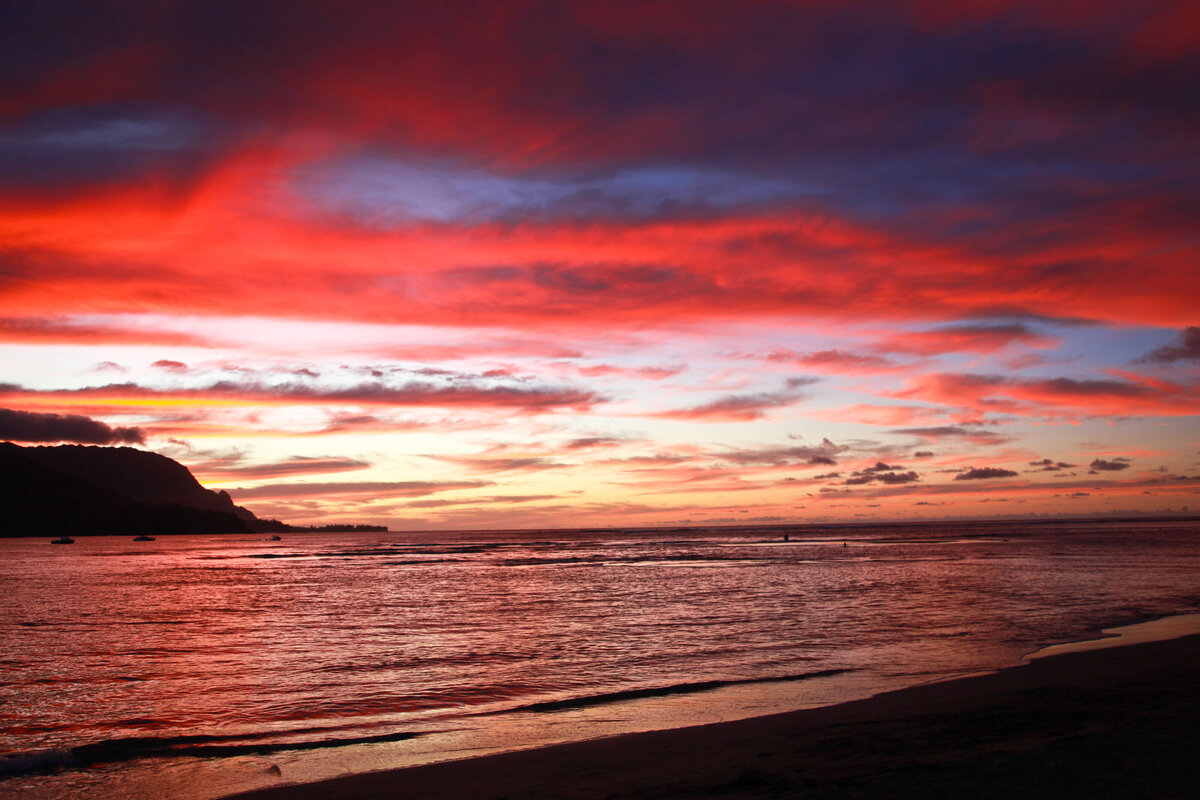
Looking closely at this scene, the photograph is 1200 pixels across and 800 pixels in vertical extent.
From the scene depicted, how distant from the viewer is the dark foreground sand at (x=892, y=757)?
8656 mm

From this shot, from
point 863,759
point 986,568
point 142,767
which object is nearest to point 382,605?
point 142,767

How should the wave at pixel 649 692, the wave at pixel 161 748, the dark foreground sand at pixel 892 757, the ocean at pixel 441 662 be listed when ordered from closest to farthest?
the dark foreground sand at pixel 892 757 → the wave at pixel 161 748 → the ocean at pixel 441 662 → the wave at pixel 649 692

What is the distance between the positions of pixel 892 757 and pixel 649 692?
7.69 m

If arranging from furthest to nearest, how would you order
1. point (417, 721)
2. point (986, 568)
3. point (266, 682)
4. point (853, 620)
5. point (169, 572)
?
point (169, 572) → point (986, 568) → point (853, 620) → point (266, 682) → point (417, 721)

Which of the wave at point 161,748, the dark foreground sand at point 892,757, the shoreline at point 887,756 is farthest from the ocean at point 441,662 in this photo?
the dark foreground sand at point 892,757

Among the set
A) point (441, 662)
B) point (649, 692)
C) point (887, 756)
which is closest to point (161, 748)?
point (441, 662)

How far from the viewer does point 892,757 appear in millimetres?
10117

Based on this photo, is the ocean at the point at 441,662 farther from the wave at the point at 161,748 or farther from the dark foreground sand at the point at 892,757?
the dark foreground sand at the point at 892,757

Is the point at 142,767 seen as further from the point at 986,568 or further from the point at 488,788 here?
the point at 986,568

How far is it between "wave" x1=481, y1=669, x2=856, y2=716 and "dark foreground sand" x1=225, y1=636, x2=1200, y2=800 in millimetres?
3413

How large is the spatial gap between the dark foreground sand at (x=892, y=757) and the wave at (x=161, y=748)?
8.62ft

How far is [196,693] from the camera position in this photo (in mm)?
17969

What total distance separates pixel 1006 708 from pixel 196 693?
17.7 m

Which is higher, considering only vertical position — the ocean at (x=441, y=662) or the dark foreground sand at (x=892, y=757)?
the dark foreground sand at (x=892, y=757)
